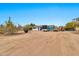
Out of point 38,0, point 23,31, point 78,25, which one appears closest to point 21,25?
point 23,31

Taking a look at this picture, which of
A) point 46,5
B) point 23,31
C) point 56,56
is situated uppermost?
point 46,5

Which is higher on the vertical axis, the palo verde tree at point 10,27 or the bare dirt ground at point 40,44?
the palo verde tree at point 10,27

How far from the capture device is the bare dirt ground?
5.82 metres

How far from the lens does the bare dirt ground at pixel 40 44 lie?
229 inches

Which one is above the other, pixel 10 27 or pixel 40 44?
pixel 10 27

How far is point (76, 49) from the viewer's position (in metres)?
5.82

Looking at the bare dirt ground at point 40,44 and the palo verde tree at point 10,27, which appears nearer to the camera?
the bare dirt ground at point 40,44

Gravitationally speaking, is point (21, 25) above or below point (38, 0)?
below

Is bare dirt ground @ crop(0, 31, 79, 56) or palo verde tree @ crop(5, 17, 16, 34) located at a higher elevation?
palo verde tree @ crop(5, 17, 16, 34)

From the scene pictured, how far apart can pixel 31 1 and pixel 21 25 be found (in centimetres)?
43

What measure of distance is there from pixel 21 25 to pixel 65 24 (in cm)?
69

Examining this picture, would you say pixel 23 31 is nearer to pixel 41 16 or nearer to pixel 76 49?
pixel 41 16

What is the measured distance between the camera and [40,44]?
593 centimetres

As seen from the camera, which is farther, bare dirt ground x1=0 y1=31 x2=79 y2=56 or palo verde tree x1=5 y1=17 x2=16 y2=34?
palo verde tree x1=5 y1=17 x2=16 y2=34
